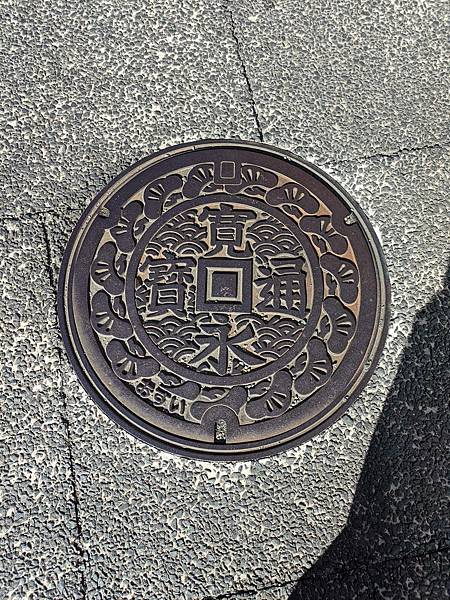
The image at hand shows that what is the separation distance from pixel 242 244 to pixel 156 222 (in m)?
0.35

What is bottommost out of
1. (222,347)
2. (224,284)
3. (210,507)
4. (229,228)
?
(210,507)

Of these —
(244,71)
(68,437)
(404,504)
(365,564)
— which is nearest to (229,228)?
(244,71)

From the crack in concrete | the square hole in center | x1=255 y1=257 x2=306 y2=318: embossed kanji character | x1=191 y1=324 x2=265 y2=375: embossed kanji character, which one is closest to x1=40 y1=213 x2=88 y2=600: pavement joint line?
x1=191 y1=324 x2=265 y2=375: embossed kanji character

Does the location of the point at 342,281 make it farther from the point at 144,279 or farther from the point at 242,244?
the point at 144,279

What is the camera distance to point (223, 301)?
251 centimetres

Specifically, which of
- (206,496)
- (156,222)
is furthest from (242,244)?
(206,496)

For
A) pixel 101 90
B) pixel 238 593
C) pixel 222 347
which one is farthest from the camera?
pixel 101 90

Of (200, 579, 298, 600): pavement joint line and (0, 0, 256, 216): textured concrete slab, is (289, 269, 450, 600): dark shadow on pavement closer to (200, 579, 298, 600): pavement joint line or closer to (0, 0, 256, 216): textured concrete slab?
(200, 579, 298, 600): pavement joint line

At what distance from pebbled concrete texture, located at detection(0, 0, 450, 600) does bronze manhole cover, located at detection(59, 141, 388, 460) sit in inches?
3.1

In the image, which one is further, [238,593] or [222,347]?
[222,347]

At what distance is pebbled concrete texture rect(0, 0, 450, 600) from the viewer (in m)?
2.19

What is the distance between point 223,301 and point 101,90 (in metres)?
1.17

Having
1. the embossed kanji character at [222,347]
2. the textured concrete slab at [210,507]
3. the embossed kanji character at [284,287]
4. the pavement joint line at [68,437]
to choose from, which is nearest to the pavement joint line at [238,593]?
the textured concrete slab at [210,507]

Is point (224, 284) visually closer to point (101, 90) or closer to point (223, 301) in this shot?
point (223, 301)
